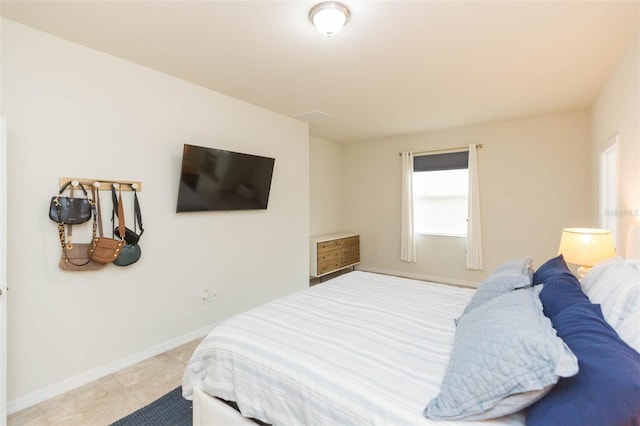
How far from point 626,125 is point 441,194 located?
272 cm

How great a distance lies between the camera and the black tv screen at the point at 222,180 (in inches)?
113

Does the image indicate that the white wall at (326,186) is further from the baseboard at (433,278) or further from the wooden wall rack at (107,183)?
the wooden wall rack at (107,183)

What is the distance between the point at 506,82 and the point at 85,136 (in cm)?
374

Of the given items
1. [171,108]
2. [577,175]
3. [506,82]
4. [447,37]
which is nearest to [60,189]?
[171,108]

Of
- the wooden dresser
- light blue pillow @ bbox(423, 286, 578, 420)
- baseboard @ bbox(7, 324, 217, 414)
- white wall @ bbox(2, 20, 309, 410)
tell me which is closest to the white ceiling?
white wall @ bbox(2, 20, 309, 410)

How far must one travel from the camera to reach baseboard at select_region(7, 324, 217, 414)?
2041 mm

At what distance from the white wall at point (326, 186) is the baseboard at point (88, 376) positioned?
2.91 m

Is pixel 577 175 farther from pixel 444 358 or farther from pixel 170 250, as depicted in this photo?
pixel 170 250

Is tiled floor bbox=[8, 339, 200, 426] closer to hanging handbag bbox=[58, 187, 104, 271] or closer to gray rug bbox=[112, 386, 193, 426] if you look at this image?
gray rug bbox=[112, 386, 193, 426]

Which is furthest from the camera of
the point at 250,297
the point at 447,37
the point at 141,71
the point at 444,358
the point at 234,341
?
the point at 250,297

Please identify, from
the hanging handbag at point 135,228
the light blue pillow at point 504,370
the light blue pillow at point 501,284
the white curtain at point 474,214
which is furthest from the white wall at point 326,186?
the light blue pillow at point 504,370

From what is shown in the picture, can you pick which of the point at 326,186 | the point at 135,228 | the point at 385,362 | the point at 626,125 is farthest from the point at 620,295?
the point at 326,186

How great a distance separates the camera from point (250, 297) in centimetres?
359

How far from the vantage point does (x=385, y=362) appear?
1.31 m
